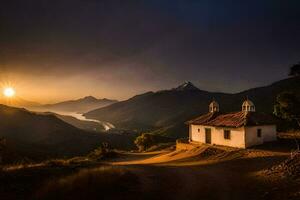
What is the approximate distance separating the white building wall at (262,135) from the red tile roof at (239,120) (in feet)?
1.71

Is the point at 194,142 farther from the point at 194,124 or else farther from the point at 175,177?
the point at 175,177

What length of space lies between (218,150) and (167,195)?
17.8m

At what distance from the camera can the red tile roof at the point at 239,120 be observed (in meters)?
32.4

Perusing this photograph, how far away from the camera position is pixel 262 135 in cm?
3300

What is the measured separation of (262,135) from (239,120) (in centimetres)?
292

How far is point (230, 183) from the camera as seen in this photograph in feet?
58.0

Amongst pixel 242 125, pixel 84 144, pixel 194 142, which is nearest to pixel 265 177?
pixel 242 125

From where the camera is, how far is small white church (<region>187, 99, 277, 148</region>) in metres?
31.8

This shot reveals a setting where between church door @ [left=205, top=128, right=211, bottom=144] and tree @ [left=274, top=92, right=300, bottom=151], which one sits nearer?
tree @ [left=274, top=92, right=300, bottom=151]

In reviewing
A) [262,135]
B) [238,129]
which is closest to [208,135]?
[238,129]

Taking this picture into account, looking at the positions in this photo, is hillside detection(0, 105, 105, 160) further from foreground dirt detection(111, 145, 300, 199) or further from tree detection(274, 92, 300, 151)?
foreground dirt detection(111, 145, 300, 199)

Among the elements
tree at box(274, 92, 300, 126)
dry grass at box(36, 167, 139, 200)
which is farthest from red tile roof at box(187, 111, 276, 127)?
dry grass at box(36, 167, 139, 200)

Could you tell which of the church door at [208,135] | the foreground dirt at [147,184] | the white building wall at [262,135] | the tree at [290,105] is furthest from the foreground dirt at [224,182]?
the church door at [208,135]

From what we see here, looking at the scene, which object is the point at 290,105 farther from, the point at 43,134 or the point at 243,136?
the point at 43,134
